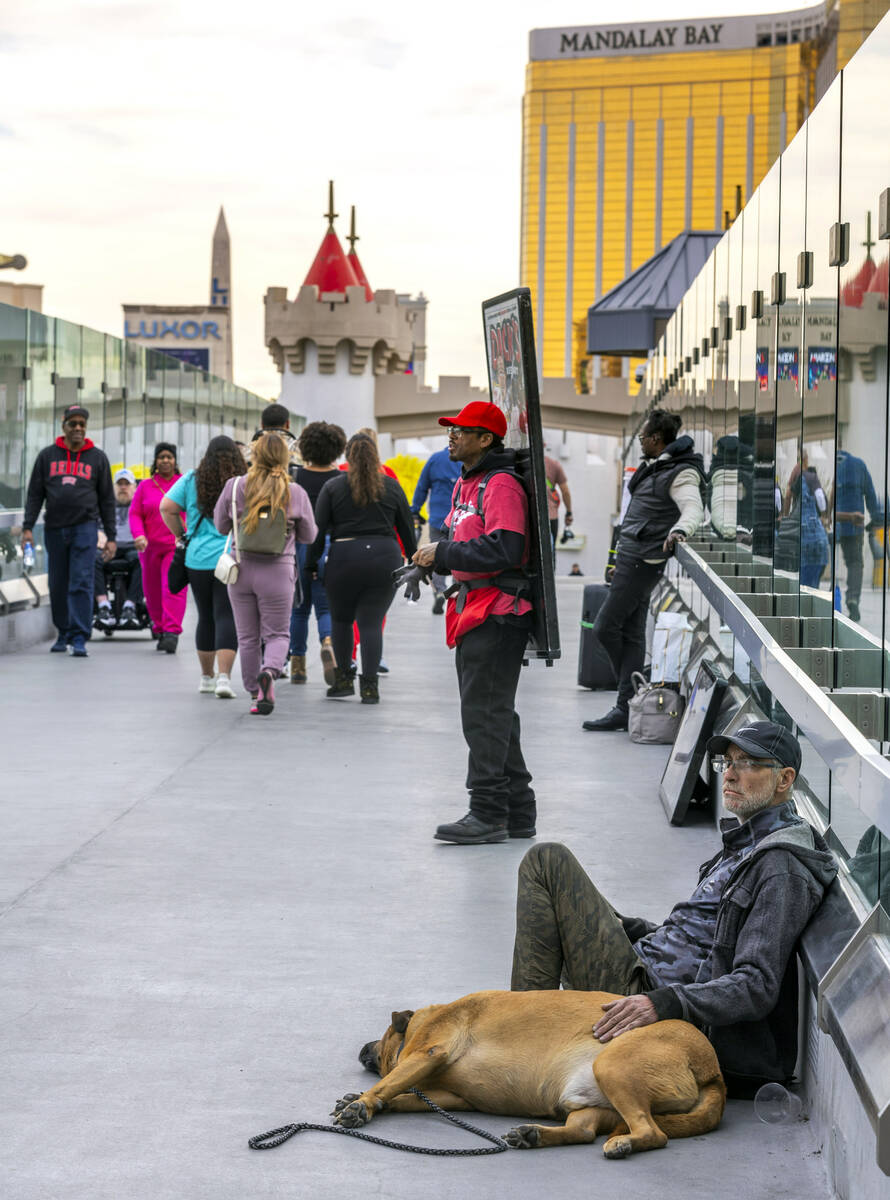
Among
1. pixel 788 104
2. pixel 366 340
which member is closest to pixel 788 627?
pixel 366 340

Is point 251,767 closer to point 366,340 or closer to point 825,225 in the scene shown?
point 825,225

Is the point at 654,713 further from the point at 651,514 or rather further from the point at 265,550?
the point at 265,550

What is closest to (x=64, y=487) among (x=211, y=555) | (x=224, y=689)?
(x=211, y=555)

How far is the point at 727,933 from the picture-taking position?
13.9ft

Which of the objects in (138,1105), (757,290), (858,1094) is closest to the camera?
(858,1094)

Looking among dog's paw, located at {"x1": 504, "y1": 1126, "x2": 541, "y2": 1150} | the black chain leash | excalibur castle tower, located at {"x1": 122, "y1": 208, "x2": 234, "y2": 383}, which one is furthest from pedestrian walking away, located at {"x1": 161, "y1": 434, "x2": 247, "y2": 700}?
excalibur castle tower, located at {"x1": 122, "y1": 208, "x2": 234, "y2": 383}

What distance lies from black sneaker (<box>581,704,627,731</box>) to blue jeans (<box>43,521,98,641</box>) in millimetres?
5547

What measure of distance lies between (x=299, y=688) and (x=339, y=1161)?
906cm

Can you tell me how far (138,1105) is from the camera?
13.5 ft

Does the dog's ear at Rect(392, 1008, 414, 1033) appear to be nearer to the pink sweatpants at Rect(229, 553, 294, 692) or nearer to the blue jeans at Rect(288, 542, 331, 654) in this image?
the pink sweatpants at Rect(229, 553, 294, 692)

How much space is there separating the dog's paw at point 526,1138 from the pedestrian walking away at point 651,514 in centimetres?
650

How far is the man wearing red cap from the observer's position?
711cm

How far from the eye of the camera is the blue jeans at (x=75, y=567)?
583 inches

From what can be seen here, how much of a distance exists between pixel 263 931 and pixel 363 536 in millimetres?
6212
